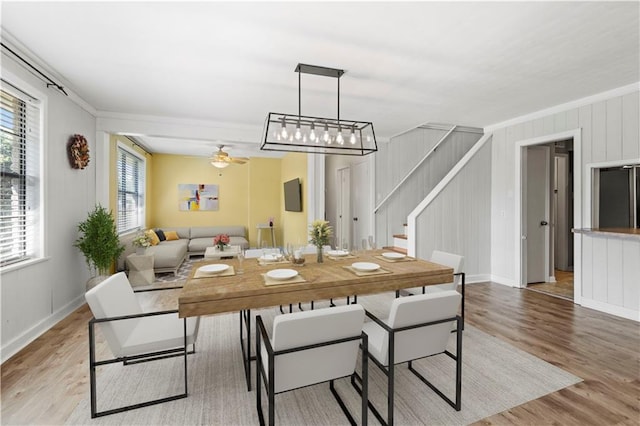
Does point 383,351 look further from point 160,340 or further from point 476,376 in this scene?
point 160,340

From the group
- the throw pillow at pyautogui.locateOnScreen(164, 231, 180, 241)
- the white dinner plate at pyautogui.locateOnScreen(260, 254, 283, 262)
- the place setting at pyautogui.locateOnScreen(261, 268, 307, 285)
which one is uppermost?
the white dinner plate at pyautogui.locateOnScreen(260, 254, 283, 262)

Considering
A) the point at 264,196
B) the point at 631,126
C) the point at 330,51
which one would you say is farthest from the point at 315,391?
the point at 264,196

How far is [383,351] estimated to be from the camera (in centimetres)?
177

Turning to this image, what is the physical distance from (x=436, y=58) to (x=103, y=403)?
360cm

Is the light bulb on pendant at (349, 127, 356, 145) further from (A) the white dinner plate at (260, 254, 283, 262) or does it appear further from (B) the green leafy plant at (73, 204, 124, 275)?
(B) the green leafy plant at (73, 204, 124, 275)

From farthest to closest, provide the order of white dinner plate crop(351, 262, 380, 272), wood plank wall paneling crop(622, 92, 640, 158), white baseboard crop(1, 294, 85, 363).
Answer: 1. wood plank wall paneling crop(622, 92, 640, 158)
2. white baseboard crop(1, 294, 85, 363)
3. white dinner plate crop(351, 262, 380, 272)

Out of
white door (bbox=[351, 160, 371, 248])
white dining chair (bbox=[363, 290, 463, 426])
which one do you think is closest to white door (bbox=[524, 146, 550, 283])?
white door (bbox=[351, 160, 371, 248])

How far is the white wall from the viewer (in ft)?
8.39

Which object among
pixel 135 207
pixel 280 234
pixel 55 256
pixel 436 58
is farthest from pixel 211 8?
pixel 280 234

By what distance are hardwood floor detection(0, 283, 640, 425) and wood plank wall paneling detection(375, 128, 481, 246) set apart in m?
2.08

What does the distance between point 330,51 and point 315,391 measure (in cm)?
261

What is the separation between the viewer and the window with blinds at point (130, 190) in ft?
18.2

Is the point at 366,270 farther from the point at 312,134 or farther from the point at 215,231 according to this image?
the point at 215,231

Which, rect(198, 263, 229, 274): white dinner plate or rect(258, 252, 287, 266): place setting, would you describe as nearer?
rect(198, 263, 229, 274): white dinner plate
